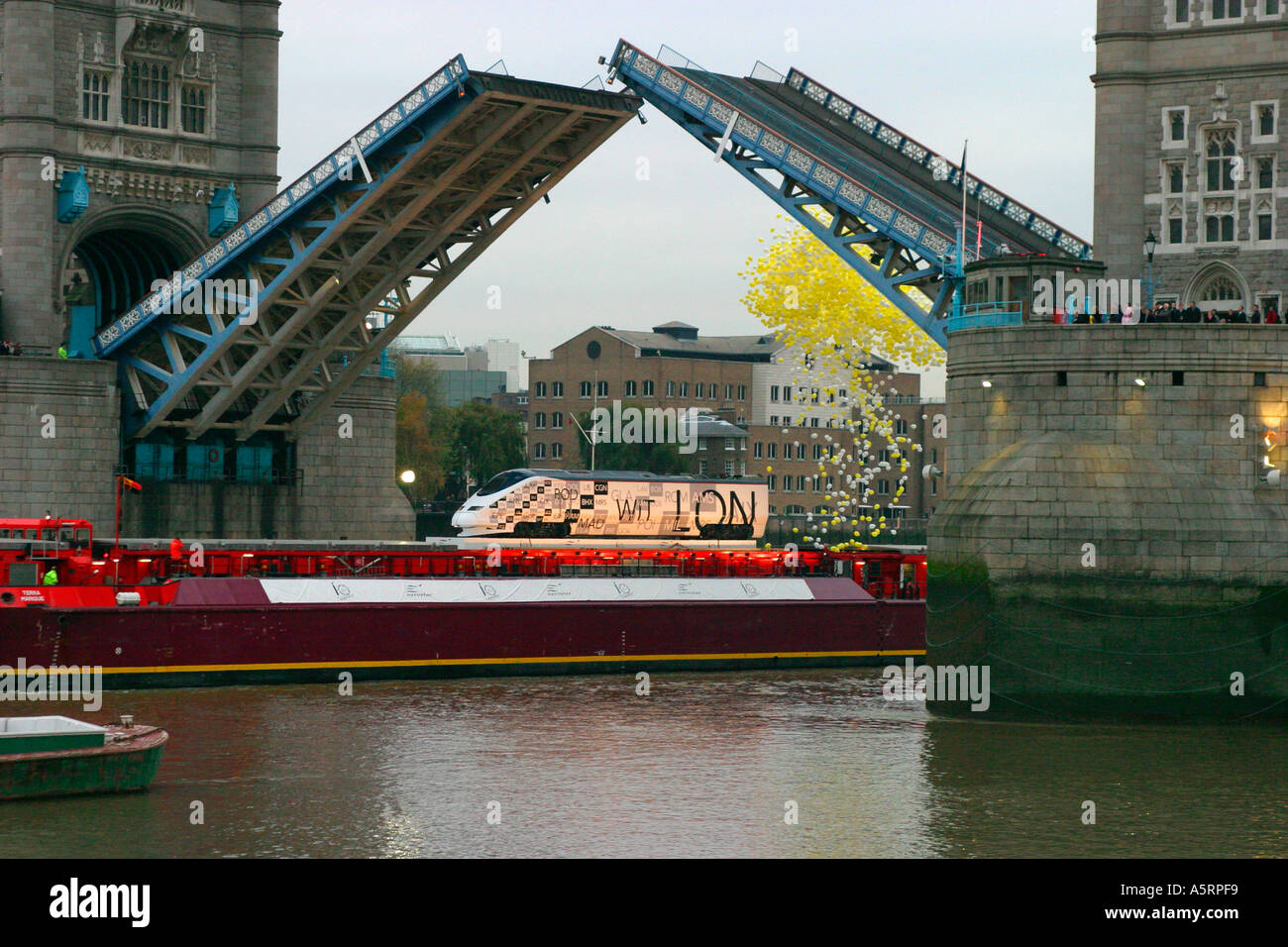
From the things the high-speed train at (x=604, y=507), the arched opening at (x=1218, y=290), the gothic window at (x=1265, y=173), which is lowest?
the high-speed train at (x=604, y=507)

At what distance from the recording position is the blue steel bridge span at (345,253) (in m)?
49.1

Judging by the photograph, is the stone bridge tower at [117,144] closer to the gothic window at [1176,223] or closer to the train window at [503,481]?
the train window at [503,481]

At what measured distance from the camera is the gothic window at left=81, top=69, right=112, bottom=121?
185ft

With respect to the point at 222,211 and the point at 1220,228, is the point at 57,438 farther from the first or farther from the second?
the point at 1220,228

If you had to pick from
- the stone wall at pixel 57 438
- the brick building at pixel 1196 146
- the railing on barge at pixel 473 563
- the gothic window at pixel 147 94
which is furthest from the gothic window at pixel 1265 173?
the gothic window at pixel 147 94

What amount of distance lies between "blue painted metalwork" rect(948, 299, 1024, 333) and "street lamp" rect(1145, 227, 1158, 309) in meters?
3.58

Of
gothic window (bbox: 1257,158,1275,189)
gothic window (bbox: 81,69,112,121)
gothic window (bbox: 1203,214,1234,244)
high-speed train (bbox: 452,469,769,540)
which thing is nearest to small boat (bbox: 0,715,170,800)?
high-speed train (bbox: 452,469,769,540)

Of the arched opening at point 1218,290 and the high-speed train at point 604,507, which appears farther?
the high-speed train at point 604,507

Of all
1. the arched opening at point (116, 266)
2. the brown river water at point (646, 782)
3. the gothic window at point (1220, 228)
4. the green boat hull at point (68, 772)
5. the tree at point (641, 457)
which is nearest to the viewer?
the brown river water at point (646, 782)

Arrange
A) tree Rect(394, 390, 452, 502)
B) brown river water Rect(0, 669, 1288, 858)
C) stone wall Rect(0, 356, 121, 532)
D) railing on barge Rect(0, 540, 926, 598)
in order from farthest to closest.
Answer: tree Rect(394, 390, 452, 502) < stone wall Rect(0, 356, 121, 532) < railing on barge Rect(0, 540, 926, 598) < brown river water Rect(0, 669, 1288, 858)

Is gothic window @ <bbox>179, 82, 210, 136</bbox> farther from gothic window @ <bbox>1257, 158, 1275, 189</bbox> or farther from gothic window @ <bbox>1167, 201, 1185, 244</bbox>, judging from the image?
gothic window @ <bbox>1257, 158, 1275, 189</bbox>

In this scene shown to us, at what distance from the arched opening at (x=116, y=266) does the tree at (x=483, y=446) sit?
47.5 metres
